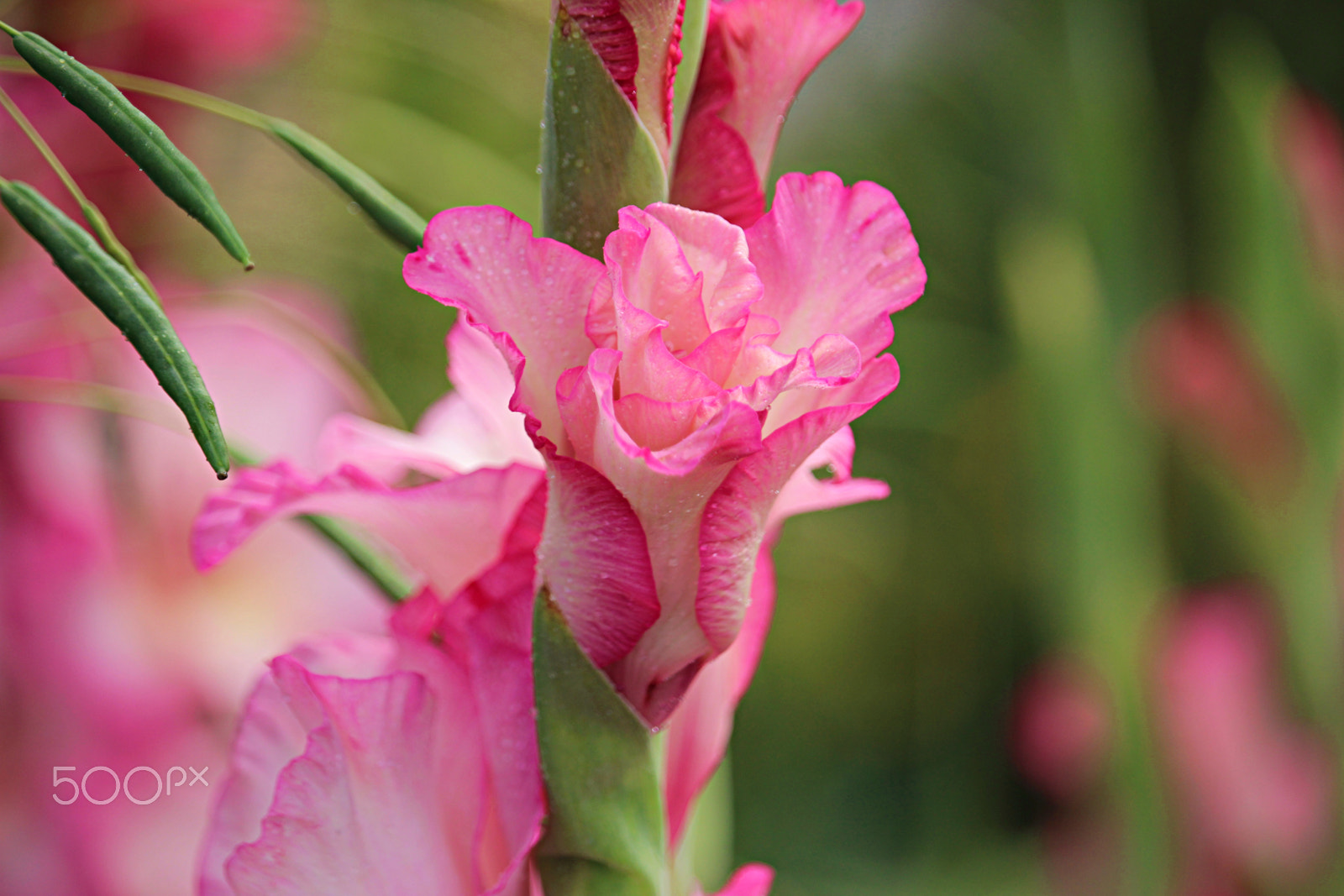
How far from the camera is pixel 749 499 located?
14 centimetres

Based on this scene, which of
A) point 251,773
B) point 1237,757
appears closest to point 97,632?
point 251,773

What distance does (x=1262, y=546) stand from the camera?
81 centimetres

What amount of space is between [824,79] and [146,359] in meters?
0.90

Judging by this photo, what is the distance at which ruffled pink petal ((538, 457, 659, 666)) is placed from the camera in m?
0.14

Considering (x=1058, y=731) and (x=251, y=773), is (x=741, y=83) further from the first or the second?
(x=1058, y=731)

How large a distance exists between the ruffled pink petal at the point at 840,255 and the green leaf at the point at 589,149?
2 cm

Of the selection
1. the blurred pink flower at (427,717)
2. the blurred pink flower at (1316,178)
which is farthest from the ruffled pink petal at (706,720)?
the blurred pink flower at (1316,178)

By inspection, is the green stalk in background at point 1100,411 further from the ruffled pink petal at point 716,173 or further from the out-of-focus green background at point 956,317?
the ruffled pink petal at point 716,173

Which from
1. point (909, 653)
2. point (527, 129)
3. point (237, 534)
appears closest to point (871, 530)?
point (909, 653)

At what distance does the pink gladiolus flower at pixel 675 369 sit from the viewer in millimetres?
136

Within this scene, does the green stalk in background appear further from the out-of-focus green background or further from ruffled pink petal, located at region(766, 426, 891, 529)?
ruffled pink petal, located at region(766, 426, 891, 529)

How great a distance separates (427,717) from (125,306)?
0.07 m

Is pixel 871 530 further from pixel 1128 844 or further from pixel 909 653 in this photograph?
pixel 1128 844

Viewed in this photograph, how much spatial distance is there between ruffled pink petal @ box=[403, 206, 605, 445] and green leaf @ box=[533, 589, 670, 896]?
3 centimetres
